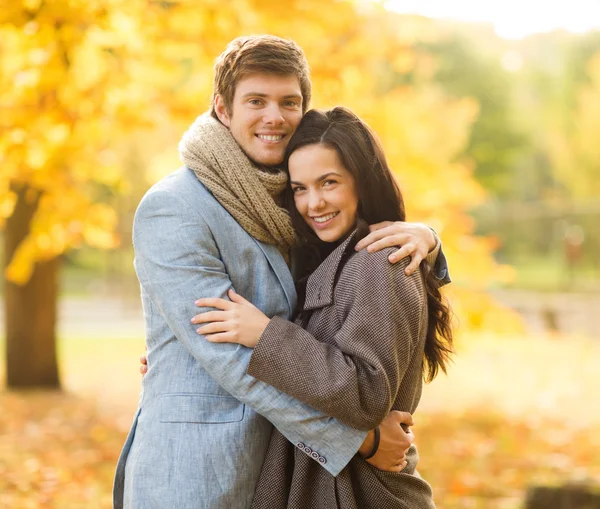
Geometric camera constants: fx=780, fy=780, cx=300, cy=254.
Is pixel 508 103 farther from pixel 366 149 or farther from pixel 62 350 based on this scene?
pixel 366 149

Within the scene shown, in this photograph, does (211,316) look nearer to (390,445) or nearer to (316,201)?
(316,201)

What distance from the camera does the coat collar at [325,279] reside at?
92.7 inches

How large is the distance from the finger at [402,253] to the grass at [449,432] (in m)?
2.62

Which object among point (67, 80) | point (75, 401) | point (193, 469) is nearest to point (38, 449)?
point (75, 401)

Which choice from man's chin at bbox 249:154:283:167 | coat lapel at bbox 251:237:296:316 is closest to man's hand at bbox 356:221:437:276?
coat lapel at bbox 251:237:296:316

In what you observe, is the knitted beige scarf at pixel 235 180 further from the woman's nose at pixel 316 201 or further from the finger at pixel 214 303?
the finger at pixel 214 303

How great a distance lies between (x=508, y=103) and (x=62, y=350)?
81.1 ft

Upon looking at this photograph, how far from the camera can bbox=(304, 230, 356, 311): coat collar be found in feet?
7.73

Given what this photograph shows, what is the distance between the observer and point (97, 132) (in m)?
5.33

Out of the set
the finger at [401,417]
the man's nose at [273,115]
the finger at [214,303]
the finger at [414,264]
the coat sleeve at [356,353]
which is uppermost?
the man's nose at [273,115]

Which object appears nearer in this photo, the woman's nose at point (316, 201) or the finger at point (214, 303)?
the finger at point (214, 303)

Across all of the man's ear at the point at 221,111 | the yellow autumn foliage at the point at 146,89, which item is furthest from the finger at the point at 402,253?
the yellow autumn foliage at the point at 146,89

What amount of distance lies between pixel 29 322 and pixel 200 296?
726 centimetres

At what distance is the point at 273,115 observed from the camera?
8.11 ft
